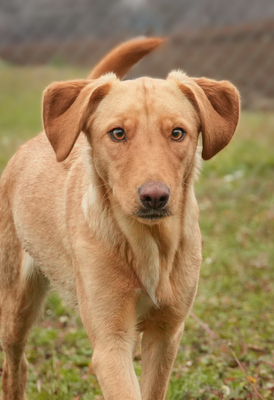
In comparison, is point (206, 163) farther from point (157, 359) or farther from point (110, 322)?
point (110, 322)

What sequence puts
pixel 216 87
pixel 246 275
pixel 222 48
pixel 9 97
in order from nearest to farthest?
pixel 216 87, pixel 246 275, pixel 222 48, pixel 9 97

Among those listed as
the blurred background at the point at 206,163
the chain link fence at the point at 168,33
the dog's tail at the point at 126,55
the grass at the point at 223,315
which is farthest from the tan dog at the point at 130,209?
the chain link fence at the point at 168,33

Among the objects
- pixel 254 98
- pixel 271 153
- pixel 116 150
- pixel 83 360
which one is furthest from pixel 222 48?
pixel 116 150

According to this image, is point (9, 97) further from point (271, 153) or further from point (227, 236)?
point (227, 236)

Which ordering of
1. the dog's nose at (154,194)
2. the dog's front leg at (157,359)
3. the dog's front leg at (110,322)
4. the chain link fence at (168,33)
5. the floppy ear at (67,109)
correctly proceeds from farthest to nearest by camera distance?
the chain link fence at (168,33), the dog's front leg at (157,359), the floppy ear at (67,109), the dog's front leg at (110,322), the dog's nose at (154,194)

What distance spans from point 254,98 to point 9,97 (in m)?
5.43

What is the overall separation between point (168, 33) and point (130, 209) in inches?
310

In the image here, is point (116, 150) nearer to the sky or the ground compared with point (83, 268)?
nearer to the sky

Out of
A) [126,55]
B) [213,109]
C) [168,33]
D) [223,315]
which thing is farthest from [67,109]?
[168,33]

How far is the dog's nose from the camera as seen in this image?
8.27ft

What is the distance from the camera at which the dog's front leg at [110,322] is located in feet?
9.02

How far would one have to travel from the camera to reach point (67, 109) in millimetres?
2996

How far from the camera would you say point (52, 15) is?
411 inches

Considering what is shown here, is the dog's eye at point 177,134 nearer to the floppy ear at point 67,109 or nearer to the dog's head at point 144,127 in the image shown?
the dog's head at point 144,127
